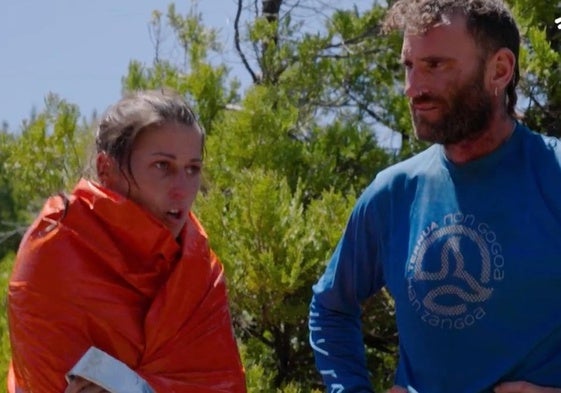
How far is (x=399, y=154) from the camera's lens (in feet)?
17.7

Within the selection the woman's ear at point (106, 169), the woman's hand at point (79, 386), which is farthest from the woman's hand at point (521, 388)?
→ the woman's ear at point (106, 169)

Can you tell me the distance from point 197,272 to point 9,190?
18.6 feet

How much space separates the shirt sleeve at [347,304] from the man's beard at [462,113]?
11.4 inches

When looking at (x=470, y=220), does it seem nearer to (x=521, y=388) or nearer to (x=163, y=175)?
(x=521, y=388)

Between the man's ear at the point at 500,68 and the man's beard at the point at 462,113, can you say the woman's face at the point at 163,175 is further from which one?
the man's ear at the point at 500,68

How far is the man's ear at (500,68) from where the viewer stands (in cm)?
266

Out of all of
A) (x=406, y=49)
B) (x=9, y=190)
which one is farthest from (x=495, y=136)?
(x=9, y=190)

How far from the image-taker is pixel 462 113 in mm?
2611

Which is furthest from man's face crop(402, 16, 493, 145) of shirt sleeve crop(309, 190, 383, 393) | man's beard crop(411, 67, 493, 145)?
shirt sleeve crop(309, 190, 383, 393)

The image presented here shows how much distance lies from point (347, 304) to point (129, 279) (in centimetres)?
50

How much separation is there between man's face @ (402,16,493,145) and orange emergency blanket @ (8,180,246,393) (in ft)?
2.15

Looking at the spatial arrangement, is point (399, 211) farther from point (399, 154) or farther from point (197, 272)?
point (399, 154)

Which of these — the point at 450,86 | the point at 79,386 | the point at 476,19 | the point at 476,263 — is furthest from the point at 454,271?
the point at 79,386

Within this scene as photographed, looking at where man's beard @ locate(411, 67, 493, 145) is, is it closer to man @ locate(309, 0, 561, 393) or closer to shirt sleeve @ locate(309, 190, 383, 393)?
man @ locate(309, 0, 561, 393)
